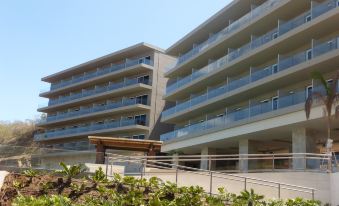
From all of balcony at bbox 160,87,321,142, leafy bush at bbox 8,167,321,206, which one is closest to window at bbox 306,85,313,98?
balcony at bbox 160,87,321,142

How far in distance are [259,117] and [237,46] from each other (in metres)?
11.0

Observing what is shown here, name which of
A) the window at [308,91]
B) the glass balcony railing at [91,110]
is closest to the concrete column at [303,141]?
the window at [308,91]

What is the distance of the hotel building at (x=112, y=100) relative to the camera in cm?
5581

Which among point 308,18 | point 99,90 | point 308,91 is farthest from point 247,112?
point 99,90

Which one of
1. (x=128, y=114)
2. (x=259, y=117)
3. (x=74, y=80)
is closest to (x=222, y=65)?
(x=259, y=117)

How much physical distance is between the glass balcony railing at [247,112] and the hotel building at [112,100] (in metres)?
10.1

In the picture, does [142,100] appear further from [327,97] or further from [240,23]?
[327,97]

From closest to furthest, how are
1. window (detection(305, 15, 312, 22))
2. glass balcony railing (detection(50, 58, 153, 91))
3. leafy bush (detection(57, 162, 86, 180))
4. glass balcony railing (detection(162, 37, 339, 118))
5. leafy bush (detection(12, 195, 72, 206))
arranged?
leafy bush (detection(12, 195, 72, 206)) → leafy bush (detection(57, 162, 86, 180)) → glass balcony railing (detection(162, 37, 339, 118)) → window (detection(305, 15, 312, 22)) → glass balcony railing (detection(50, 58, 153, 91))

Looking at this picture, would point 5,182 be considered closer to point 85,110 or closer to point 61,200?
point 61,200

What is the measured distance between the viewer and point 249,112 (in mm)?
33469

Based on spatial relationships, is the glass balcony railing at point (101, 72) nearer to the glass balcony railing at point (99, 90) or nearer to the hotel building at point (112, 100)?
the hotel building at point (112, 100)

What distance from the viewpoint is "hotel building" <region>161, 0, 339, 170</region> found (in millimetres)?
28547

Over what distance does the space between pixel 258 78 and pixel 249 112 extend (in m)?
2.73

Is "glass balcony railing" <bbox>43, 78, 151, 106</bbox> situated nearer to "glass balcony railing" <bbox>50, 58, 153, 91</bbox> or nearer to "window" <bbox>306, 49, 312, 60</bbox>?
"glass balcony railing" <bbox>50, 58, 153, 91</bbox>
